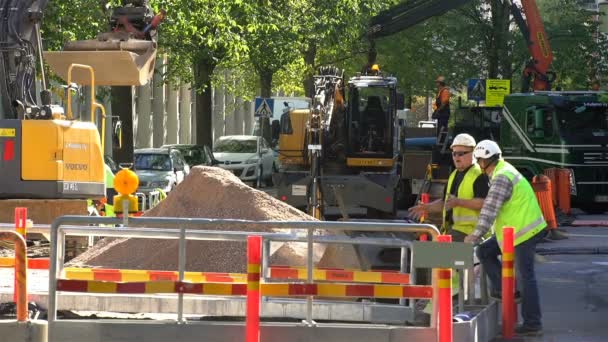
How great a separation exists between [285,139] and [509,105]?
5.79m

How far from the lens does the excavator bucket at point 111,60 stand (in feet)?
64.4

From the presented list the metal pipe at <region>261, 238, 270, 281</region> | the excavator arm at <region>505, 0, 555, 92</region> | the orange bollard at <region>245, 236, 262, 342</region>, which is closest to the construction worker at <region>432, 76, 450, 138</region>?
the excavator arm at <region>505, 0, 555, 92</region>

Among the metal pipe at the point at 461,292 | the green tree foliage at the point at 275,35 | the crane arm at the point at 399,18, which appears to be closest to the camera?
the metal pipe at the point at 461,292

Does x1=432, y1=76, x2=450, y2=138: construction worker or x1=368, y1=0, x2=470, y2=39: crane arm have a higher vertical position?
x1=368, y1=0, x2=470, y2=39: crane arm

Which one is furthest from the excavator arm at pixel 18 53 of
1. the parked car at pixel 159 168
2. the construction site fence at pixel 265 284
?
the parked car at pixel 159 168

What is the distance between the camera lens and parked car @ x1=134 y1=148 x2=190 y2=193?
34.1 m

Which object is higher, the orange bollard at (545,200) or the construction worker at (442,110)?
the construction worker at (442,110)

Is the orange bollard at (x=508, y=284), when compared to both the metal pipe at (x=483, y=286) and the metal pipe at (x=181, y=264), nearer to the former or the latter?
the metal pipe at (x=483, y=286)

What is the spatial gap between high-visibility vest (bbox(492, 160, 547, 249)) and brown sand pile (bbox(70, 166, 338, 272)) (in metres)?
1.77

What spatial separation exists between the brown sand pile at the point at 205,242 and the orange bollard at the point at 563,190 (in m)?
13.1

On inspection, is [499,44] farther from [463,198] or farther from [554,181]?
[463,198]

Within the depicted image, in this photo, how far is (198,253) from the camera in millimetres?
14969

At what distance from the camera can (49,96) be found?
19984 millimetres

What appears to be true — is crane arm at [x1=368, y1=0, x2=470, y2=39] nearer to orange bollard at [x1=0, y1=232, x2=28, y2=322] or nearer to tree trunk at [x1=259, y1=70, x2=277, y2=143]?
tree trunk at [x1=259, y1=70, x2=277, y2=143]
